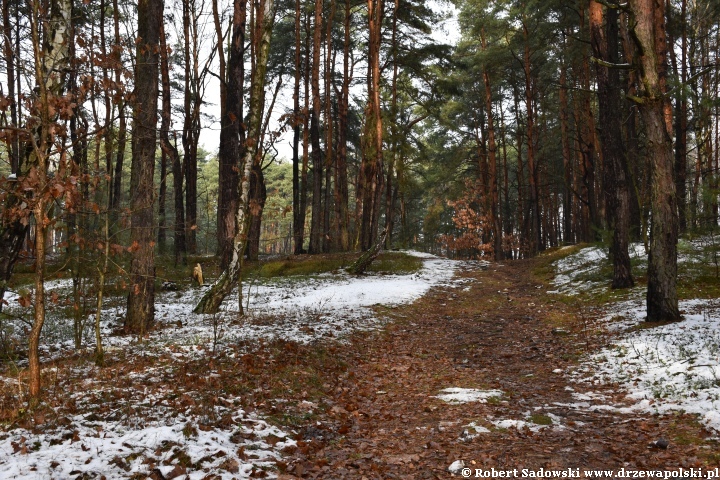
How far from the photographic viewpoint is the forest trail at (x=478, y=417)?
14.1ft

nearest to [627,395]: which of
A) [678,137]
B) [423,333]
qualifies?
[423,333]

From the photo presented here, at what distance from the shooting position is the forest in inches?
221

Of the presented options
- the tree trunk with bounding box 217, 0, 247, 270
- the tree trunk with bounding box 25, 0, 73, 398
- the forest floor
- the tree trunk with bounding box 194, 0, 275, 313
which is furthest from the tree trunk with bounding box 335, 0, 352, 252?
the tree trunk with bounding box 25, 0, 73, 398

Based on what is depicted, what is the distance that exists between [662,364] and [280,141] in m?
7.87

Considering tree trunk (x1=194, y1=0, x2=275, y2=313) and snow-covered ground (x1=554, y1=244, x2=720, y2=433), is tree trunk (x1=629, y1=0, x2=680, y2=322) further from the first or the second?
tree trunk (x1=194, y1=0, x2=275, y2=313)

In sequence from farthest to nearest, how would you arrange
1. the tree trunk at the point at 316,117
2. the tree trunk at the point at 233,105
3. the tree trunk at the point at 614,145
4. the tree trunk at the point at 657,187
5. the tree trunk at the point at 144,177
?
the tree trunk at the point at 316,117 → the tree trunk at the point at 233,105 → the tree trunk at the point at 614,145 → the tree trunk at the point at 144,177 → the tree trunk at the point at 657,187

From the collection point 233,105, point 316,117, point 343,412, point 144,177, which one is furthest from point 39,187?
point 316,117

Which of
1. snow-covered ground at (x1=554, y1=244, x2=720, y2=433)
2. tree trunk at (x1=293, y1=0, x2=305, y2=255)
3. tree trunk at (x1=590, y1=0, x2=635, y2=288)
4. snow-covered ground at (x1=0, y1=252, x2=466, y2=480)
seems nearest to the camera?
snow-covered ground at (x1=0, y1=252, x2=466, y2=480)

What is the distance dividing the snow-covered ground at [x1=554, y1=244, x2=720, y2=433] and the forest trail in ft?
0.72

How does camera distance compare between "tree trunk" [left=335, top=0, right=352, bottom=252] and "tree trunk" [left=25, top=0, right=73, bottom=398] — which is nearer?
"tree trunk" [left=25, top=0, right=73, bottom=398]

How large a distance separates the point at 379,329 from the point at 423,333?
3.31ft

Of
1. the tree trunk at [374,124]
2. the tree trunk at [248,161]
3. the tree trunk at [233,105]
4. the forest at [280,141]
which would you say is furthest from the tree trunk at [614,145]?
the tree trunk at [233,105]

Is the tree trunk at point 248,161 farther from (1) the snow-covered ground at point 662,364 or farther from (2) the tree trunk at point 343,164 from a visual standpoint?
(2) the tree trunk at point 343,164

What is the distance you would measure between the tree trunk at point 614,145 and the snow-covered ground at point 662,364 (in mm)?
2422
